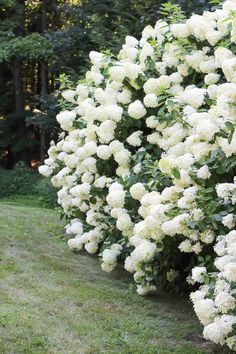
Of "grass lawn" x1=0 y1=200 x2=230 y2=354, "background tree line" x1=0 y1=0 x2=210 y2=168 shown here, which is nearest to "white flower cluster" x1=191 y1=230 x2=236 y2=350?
"grass lawn" x1=0 y1=200 x2=230 y2=354

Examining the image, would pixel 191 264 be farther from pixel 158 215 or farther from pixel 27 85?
pixel 27 85

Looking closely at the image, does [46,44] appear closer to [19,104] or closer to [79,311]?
[19,104]

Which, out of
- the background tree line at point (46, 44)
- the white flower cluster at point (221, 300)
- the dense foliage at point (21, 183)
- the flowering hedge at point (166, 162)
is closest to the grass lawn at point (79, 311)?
the flowering hedge at point (166, 162)

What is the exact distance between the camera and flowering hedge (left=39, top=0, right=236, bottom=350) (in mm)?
3729

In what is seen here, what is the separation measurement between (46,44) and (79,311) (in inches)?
365

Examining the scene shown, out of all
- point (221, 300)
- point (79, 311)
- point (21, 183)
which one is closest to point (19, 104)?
point (21, 183)

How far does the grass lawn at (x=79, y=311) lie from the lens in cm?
383

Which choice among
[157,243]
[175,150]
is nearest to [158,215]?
[157,243]

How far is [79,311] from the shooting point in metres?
4.45

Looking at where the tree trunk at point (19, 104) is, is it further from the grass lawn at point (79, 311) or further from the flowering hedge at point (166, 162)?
the grass lawn at point (79, 311)

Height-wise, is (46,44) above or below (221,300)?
above

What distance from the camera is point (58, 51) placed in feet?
42.2

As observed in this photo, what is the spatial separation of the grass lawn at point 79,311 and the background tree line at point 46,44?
3.62m

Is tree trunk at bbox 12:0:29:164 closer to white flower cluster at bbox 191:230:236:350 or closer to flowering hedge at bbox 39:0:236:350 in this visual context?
flowering hedge at bbox 39:0:236:350
